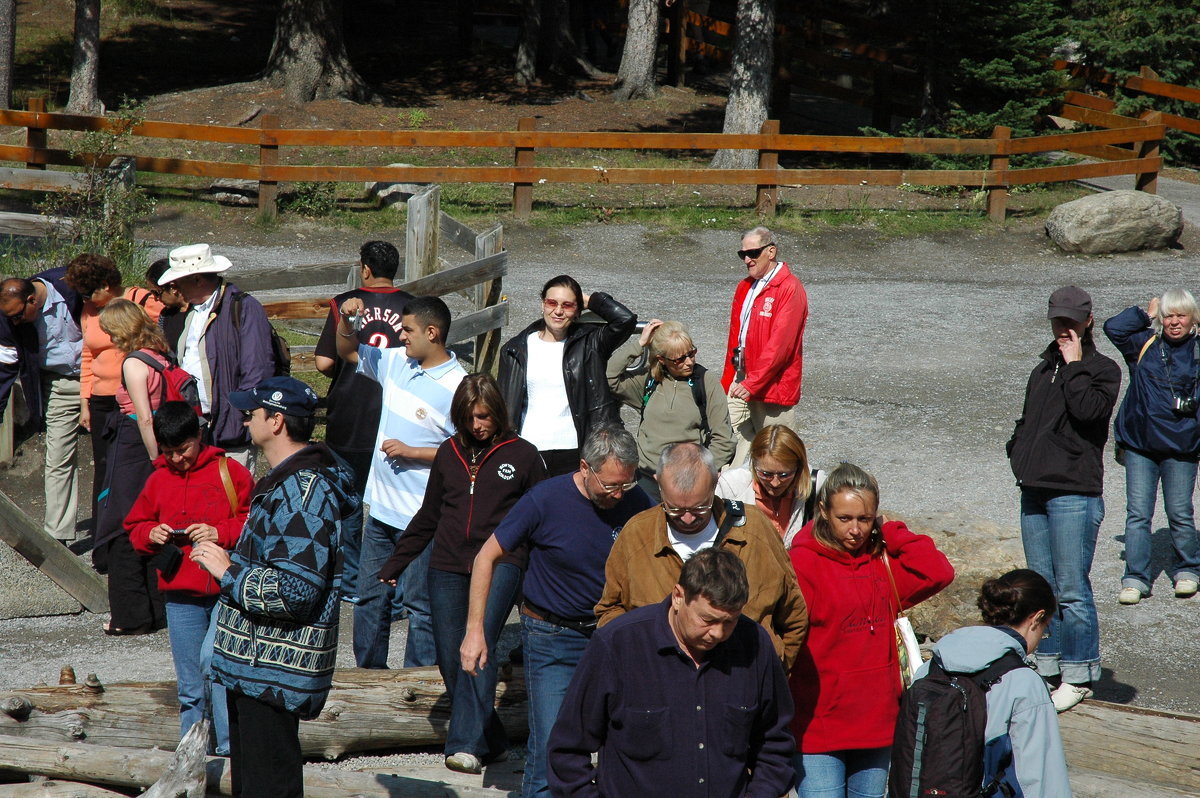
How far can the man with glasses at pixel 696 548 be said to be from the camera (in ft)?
12.7

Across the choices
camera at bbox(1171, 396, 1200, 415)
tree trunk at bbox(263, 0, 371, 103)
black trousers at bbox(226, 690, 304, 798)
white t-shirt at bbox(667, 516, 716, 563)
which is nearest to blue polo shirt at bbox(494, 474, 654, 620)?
white t-shirt at bbox(667, 516, 716, 563)

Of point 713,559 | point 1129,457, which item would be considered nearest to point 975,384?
point 1129,457

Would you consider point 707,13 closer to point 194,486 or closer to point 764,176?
point 764,176

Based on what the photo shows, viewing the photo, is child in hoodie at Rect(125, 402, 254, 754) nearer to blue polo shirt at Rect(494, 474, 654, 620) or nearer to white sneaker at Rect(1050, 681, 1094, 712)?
blue polo shirt at Rect(494, 474, 654, 620)

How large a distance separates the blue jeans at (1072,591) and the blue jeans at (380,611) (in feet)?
9.57

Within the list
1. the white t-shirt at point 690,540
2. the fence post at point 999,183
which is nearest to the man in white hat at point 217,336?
the white t-shirt at point 690,540

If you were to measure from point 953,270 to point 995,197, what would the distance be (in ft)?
6.52

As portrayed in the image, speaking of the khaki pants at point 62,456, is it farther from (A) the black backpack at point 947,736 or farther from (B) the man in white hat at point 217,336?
(A) the black backpack at point 947,736

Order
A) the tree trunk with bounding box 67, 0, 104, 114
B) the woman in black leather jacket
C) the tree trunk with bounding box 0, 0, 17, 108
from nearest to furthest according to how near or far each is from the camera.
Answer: the woman in black leather jacket, the tree trunk with bounding box 0, 0, 17, 108, the tree trunk with bounding box 67, 0, 104, 114

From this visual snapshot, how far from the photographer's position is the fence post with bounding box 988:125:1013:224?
50.3ft

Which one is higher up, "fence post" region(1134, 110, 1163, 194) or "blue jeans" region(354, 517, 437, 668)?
"fence post" region(1134, 110, 1163, 194)

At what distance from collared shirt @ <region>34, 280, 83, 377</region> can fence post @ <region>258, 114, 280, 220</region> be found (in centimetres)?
672

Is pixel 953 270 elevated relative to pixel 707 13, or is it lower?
lower

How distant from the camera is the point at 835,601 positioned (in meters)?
4.13
